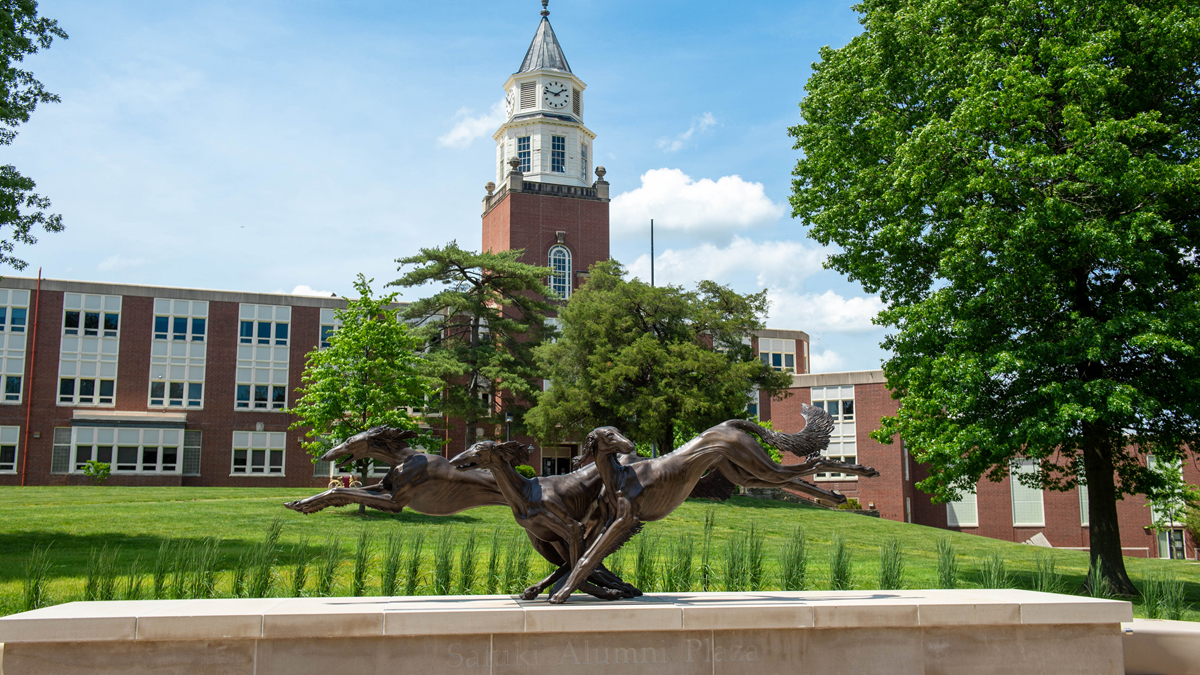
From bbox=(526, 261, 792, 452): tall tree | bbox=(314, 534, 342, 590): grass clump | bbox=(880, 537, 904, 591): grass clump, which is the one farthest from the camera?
bbox=(526, 261, 792, 452): tall tree

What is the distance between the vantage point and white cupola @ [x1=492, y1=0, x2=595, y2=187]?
68.4 m

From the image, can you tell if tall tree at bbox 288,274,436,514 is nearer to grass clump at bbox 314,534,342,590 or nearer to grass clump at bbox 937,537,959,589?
grass clump at bbox 314,534,342,590

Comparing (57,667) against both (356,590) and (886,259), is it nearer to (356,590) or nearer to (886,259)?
(356,590)

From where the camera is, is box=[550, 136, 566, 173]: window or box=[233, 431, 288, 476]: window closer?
box=[233, 431, 288, 476]: window

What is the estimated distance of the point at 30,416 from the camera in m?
47.6

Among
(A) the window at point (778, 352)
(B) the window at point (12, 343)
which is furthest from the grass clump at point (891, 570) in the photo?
(A) the window at point (778, 352)

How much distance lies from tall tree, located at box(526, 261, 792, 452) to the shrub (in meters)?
22.0

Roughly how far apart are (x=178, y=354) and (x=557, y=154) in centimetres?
3130

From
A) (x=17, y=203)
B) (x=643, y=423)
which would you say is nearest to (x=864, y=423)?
(x=643, y=423)

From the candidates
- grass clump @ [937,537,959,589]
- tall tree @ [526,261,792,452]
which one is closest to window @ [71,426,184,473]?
tall tree @ [526,261,792,452]

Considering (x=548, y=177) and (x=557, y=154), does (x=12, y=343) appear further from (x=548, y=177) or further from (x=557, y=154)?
(x=557, y=154)

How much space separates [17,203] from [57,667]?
15662mm

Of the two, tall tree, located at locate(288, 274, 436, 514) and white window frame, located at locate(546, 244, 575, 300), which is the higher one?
white window frame, located at locate(546, 244, 575, 300)

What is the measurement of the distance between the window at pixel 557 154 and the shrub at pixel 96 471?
36726mm
